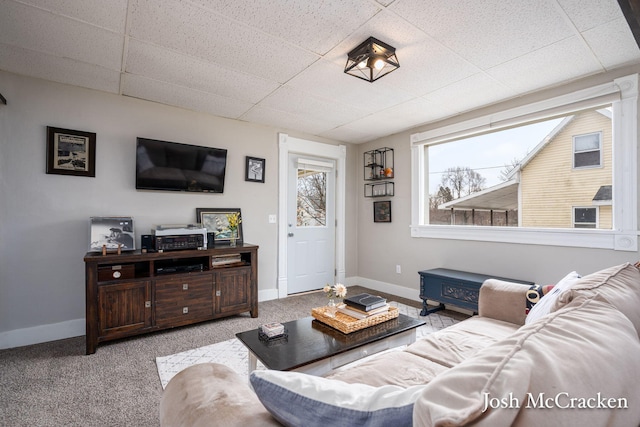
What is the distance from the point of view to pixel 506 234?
3213 millimetres

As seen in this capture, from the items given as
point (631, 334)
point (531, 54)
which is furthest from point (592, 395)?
point (531, 54)

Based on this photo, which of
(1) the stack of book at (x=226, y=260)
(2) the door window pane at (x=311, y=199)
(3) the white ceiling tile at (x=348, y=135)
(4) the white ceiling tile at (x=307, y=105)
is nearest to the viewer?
(4) the white ceiling tile at (x=307, y=105)

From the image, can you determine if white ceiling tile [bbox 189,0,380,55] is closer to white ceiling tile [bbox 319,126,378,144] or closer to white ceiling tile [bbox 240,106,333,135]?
white ceiling tile [bbox 240,106,333,135]

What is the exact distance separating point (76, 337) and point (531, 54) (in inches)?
187

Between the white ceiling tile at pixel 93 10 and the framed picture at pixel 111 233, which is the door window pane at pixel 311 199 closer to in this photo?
the framed picture at pixel 111 233

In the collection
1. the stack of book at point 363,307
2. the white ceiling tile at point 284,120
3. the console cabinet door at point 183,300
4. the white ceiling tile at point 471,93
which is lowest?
the console cabinet door at point 183,300

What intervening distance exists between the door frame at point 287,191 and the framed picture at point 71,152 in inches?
83.3

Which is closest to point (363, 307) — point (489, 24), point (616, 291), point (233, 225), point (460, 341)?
point (460, 341)

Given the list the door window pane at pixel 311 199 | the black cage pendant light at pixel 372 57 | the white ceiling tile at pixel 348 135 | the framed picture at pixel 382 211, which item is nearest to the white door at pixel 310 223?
the door window pane at pixel 311 199

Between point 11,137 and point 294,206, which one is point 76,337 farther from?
point 294,206

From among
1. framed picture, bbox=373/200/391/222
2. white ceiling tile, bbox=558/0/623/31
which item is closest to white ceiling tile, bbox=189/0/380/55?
white ceiling tile, bbox=558/0/623/31

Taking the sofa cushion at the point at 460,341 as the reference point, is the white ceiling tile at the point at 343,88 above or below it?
above

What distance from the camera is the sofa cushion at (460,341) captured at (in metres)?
1.55

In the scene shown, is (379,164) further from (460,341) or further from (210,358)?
(210,358)
